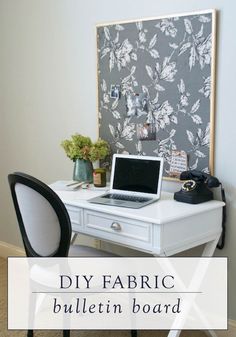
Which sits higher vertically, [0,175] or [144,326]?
[0,175]

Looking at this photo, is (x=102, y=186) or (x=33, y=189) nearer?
(x=33, y=189)

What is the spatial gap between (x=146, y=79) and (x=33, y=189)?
951 mm

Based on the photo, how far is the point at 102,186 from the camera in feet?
8.41

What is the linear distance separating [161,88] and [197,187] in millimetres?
603

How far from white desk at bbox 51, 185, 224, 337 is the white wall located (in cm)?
15

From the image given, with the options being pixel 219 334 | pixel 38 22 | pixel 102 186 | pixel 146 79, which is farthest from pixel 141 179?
pixel 38 22

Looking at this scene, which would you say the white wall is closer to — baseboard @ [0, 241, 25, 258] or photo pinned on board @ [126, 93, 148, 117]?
baseboard @ [0, 241, 25, 258]

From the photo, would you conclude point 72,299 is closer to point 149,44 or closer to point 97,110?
point 97,110

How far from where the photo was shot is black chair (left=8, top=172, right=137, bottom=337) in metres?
1.90

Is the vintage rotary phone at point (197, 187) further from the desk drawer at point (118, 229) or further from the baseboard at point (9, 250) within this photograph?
the baseboard at point (9, 250)

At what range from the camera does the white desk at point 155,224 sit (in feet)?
6.39

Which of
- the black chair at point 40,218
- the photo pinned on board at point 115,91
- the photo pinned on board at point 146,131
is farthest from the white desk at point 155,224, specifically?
the photo pinned on board at point 115,91

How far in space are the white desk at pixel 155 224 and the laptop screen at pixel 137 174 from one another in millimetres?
114

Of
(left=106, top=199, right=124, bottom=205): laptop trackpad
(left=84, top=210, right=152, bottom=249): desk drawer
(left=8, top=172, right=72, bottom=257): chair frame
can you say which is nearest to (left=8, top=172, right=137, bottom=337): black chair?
(left=8, top=172, right=72, bottom=257): chair frame
